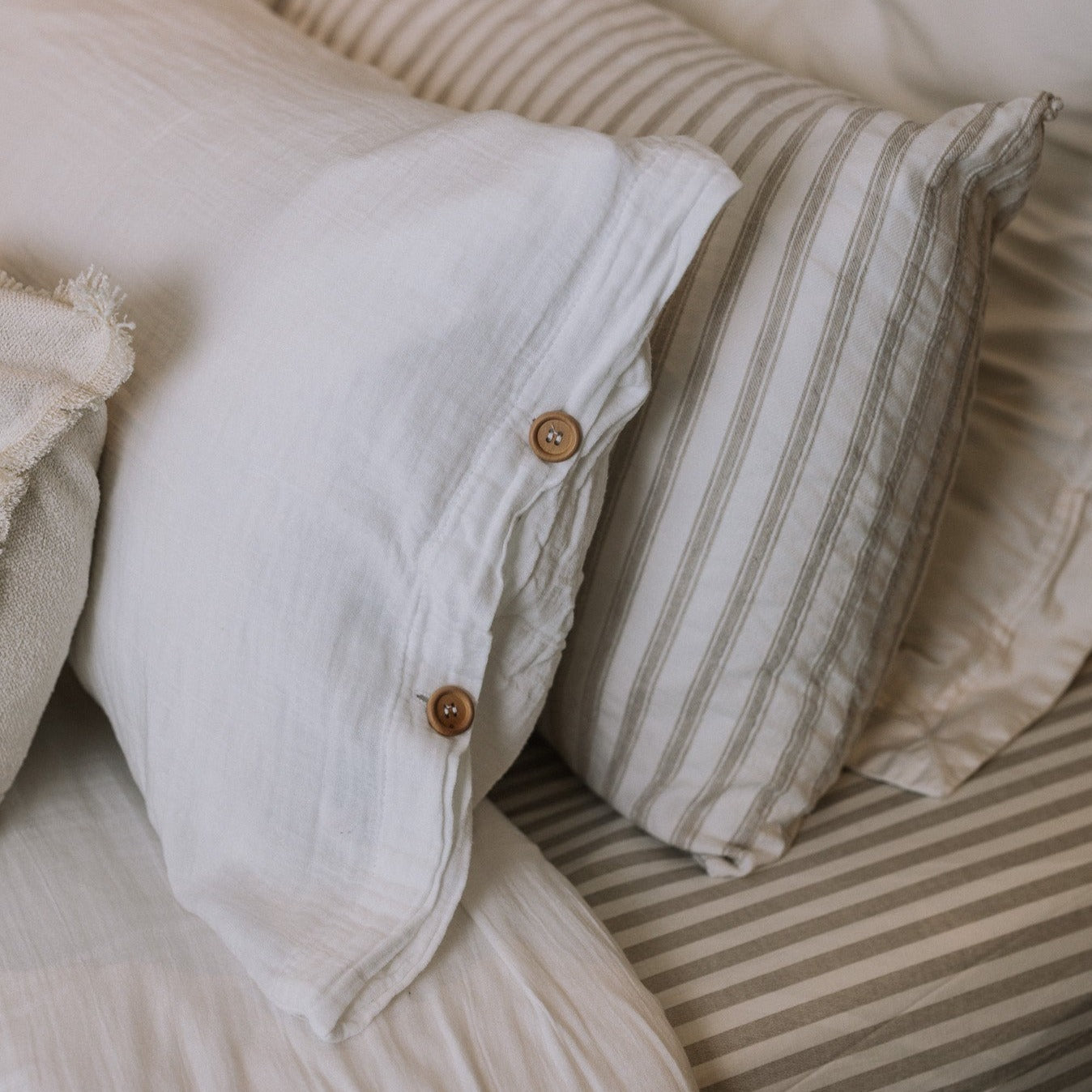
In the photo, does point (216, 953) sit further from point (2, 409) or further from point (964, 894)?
point (964, 894)

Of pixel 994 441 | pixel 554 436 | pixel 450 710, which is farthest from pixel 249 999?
pixel 994 441

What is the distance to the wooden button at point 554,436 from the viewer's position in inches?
19.2

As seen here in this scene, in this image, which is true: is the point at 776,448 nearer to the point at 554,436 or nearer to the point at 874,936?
the point at 554,436

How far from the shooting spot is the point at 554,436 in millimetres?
490

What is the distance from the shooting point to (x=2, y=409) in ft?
1.57

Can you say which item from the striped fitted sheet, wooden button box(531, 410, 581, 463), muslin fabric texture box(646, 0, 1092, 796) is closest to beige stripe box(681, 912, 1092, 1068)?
the striped fitted sheet

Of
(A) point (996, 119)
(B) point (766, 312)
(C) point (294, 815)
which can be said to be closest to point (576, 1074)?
(C) point (294, 815)

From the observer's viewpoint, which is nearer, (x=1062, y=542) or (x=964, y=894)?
(x=964, y=894)

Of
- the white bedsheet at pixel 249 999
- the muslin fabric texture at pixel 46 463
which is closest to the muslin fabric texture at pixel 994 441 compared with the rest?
the white bedsheet at pixel 249 999

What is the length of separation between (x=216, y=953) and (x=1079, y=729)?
0.54m

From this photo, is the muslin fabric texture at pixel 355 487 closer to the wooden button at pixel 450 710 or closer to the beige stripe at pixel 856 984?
the wooden button at pixel 450 710

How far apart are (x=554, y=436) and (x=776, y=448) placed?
0.40ft

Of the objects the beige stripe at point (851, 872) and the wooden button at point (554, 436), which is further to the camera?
the beige stripe at point (851, 872)

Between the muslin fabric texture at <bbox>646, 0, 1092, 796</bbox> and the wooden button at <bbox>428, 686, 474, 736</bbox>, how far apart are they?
312mm
